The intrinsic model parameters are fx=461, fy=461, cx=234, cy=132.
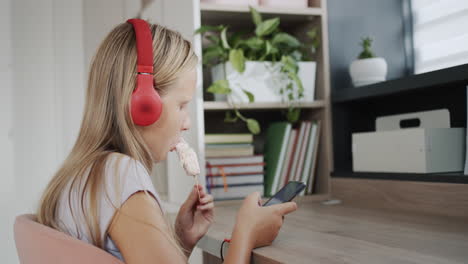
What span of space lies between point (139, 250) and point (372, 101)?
1.24 m

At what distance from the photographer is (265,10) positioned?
1620 millimetres

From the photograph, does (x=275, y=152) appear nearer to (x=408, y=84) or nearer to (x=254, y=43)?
(x=254, y=43)

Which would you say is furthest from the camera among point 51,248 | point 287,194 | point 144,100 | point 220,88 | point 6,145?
point 6,145

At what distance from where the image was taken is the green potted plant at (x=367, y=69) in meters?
1.62

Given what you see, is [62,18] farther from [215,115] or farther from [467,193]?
[467,193]

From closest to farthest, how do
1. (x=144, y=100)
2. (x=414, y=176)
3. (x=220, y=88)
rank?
(x=144, y=100) → (x=414, y=176) → (x=220, y=88)

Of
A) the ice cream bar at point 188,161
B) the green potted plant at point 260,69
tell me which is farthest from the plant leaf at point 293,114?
the ice cream bar at point 188,161

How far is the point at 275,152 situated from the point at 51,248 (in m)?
1.08

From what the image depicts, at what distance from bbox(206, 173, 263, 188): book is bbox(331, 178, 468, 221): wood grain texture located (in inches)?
10.5

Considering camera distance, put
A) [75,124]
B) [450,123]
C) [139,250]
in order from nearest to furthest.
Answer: [139,250] < [450,123] < [75,124]

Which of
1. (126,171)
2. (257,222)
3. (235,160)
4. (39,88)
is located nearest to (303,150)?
(235,160)

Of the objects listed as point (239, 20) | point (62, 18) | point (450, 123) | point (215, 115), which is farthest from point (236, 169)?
point (62, 18)

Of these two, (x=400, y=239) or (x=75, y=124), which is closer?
(x=400, y=239)

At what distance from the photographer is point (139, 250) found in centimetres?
72
